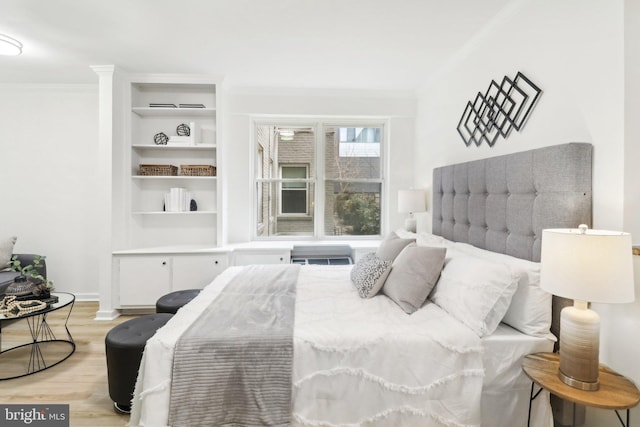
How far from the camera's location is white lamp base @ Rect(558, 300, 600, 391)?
1174 millimetres

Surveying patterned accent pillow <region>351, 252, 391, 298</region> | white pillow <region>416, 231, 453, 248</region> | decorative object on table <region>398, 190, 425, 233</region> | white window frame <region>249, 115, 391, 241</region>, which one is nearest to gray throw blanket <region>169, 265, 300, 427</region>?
patterned accent pillow <region>351, 252, 391, 298</region>

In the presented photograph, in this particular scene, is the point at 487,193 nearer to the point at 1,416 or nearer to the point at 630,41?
the point at 630,41

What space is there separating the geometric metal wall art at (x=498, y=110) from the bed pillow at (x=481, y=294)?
37.9 inches

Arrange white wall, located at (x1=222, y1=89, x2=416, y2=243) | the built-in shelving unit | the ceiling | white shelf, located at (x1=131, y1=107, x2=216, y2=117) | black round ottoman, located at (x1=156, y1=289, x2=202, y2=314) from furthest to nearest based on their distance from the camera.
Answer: white wall, located at (x1=222, y1=89, x2=416, y2=243)
the built-in shelving unit
white shelf, located at (x1=131, y1=107, x2=216, y2=117)
black round ottoman, located at (x1=156, y1=289, x2=202, y2=314)
the ceiling

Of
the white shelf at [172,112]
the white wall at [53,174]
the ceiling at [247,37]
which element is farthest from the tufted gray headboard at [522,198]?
Answer: the white wall at [53,174]

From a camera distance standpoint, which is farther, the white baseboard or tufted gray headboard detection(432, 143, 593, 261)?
the white baseboard

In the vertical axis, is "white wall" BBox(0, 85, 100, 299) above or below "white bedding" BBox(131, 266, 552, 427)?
above

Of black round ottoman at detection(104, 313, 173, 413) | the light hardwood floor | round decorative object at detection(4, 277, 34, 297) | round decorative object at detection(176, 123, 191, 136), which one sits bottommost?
the light hardwood floor

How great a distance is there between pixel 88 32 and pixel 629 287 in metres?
3.57

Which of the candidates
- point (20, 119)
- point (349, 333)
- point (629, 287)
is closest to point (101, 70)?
point (20, 119)

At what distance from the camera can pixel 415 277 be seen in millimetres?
1807

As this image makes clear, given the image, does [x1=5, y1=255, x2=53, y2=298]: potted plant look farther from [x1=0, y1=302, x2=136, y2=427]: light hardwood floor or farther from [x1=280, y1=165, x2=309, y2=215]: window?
[x1=280, y1=165, x2=309, y2=215]: window

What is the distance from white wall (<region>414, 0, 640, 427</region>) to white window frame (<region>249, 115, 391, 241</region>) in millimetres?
1785

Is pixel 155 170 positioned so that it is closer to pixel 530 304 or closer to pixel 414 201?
pixel 414 201
